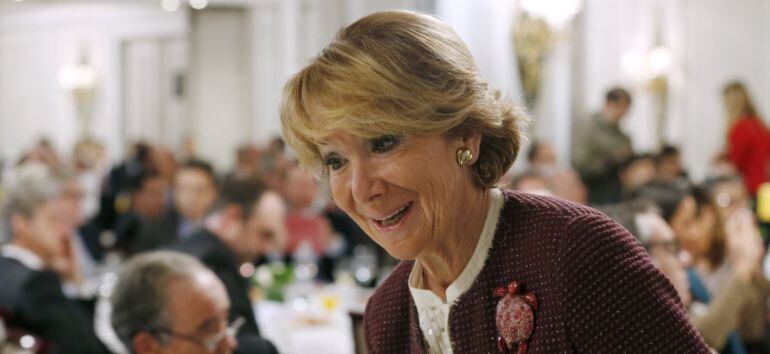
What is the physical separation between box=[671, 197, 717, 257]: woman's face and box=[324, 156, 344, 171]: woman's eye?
297 centimetres

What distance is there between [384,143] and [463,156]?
115 mm

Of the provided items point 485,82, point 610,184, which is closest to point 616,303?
point 485,82

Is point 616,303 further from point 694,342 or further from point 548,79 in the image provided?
point 548,79

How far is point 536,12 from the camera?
1074cm

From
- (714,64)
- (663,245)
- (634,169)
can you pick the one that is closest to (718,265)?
(663,245)

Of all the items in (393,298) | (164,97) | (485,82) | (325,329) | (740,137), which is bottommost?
(164,97)

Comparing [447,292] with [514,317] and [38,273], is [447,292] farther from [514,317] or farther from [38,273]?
[38,273]

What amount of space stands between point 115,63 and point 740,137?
10.2m

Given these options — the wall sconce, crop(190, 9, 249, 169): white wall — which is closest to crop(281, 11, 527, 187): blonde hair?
crop(190, 9, 249, 169): white wall

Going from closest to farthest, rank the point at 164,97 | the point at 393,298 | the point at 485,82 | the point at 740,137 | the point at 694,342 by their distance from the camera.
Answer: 1. the point at 694,342
2. the point at 485,82
3. the point at 393,298
4. the point at 740,137
5. the point at 164,97

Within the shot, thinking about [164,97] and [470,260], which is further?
[164,97]

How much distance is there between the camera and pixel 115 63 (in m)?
17.5

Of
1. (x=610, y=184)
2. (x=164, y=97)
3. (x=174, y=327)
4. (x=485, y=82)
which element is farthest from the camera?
(x=164, y=97)

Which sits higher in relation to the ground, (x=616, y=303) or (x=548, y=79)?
(x=616, y=303)
